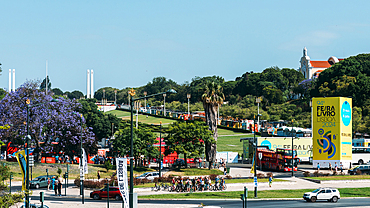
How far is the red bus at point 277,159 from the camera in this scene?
63062 millimetres

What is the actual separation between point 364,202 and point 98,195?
24266 mm

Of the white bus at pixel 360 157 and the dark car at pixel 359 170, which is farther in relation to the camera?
the white bus at pixel 360 157

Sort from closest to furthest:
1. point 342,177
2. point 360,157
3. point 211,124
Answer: point 342,177
point 211,124
point 360,157

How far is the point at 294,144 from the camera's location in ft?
238

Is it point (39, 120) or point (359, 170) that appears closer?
point (39, 120)

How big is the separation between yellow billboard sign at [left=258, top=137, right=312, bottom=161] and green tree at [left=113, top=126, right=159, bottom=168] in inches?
756

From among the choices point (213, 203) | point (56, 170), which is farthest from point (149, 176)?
point (213, 203)

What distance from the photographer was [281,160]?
63812mm

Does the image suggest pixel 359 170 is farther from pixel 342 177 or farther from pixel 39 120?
pixel 39 120

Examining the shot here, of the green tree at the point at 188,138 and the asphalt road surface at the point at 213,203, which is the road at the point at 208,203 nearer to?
the asphalt road surface at the point at 213,203

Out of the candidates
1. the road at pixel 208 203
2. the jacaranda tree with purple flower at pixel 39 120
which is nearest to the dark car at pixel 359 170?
the road at pixel 208 203

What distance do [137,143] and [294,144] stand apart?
92.1ft

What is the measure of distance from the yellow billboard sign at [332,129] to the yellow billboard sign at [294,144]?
7911 mm

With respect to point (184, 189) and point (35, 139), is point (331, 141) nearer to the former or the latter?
point (184, 189)
